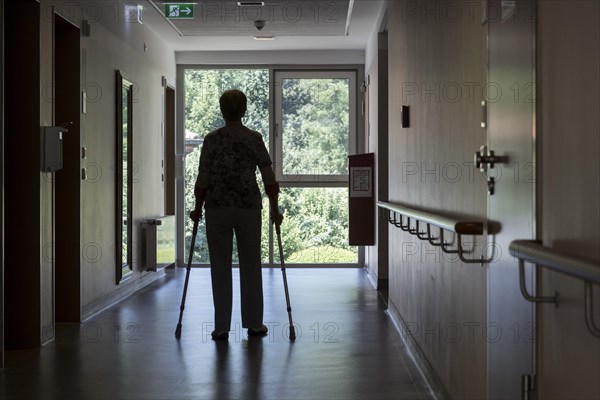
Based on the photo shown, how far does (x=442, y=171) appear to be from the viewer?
3.89m

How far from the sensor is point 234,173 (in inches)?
228

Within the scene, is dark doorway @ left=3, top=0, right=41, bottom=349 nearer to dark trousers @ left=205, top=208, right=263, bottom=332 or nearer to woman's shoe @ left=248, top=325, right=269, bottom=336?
dark trousers @ left=205, top=208, right=263, bottom=332

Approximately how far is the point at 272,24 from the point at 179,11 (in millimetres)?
1156

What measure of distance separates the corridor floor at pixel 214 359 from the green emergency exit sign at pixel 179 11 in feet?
8.84

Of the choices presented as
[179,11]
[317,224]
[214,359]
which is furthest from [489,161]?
[317,224]

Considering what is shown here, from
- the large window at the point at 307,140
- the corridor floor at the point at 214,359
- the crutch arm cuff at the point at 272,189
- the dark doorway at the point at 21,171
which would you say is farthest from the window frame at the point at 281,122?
the dark doorway at the point at 21,171

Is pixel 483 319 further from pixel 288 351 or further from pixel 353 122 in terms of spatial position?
pixel 353 122

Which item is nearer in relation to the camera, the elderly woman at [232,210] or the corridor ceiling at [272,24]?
the elderly woman at [232,210]

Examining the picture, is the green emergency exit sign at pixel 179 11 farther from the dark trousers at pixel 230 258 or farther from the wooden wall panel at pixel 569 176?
the wooden wall panel at pixel 569 176

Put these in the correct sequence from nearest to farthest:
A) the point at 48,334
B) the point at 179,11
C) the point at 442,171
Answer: the point at 442,171 < the point at 48,334 < the point at 179,11

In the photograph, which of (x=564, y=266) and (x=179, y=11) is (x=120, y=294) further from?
(x=564, y=266)

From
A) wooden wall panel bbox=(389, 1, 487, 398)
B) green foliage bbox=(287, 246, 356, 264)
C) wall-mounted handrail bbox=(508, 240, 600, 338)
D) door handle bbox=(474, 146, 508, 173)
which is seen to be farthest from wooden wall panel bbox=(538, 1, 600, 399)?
green foliage bbox=(287, 246, 356, 264)

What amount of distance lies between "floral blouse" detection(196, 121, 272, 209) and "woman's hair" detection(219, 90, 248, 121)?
0.09 meters

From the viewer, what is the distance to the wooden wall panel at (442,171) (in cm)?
313
